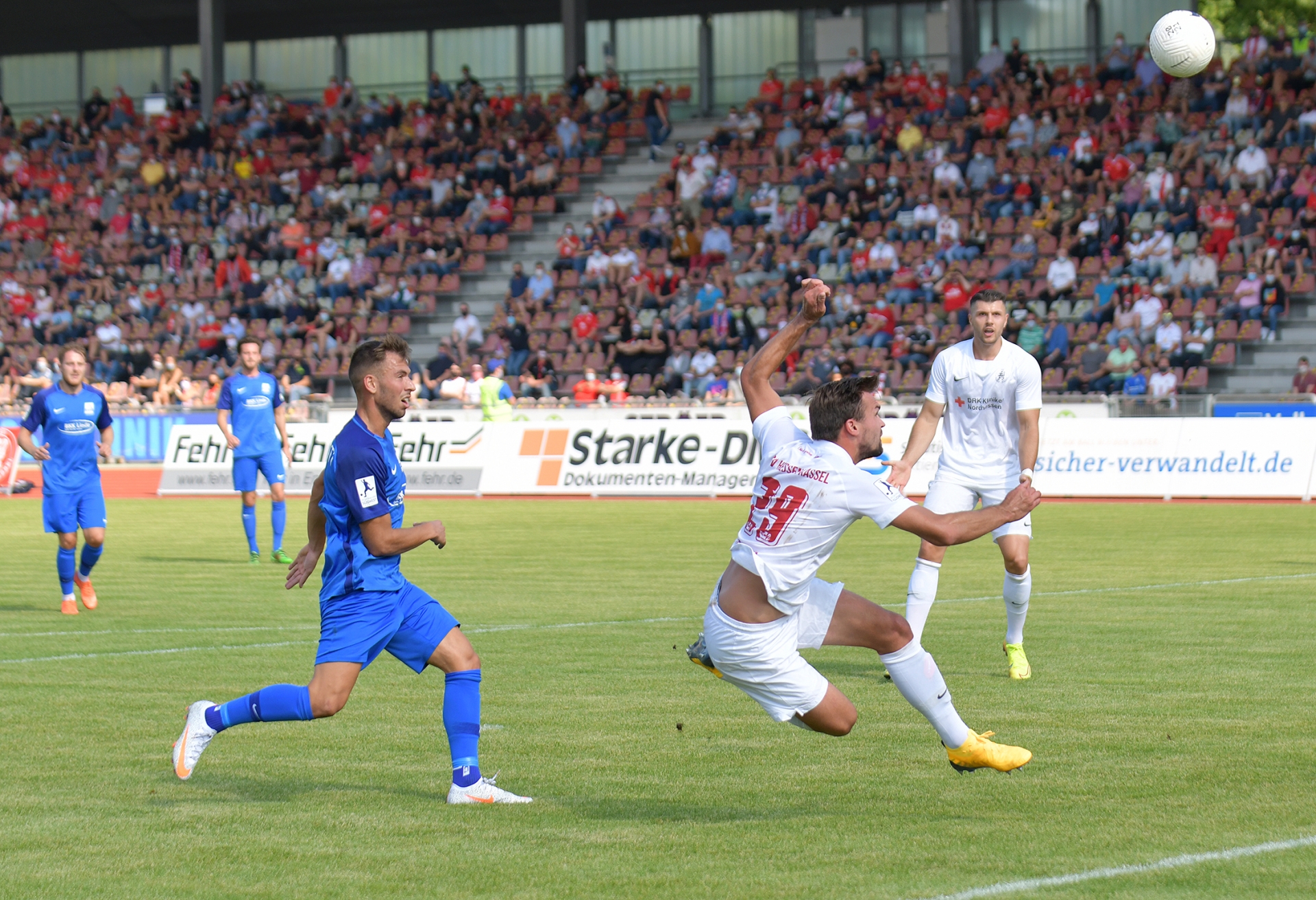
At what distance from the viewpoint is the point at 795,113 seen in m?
37.3

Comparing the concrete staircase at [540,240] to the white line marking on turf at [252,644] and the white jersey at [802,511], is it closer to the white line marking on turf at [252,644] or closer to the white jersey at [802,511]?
the white line marking on turf at [252,644]

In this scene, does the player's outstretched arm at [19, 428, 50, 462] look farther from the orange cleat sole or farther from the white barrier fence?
the white barrier fence

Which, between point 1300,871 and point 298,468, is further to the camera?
point 298,468

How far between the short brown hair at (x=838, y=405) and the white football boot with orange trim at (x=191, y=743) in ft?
9.29

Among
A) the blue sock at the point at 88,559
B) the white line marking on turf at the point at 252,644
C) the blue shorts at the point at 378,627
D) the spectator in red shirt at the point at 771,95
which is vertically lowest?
the white line marking on turf at the point at 252,644

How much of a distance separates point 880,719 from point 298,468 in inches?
820

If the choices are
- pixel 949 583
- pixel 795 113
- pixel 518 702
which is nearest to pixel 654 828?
pixel 518 702

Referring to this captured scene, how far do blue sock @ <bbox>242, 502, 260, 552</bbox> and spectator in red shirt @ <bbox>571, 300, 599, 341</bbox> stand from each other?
16.7 meters

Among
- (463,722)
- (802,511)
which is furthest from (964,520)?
(463,722)

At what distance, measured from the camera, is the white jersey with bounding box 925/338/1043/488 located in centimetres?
955

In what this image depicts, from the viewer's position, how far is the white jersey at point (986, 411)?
955 centimetres

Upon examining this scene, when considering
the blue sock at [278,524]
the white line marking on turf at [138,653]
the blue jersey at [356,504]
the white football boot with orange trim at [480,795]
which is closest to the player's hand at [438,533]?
the blue jersey at [356,504]

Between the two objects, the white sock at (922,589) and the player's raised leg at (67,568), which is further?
the player's raised leg at (67,568)

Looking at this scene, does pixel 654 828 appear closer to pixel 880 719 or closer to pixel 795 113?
pixel 880 719
